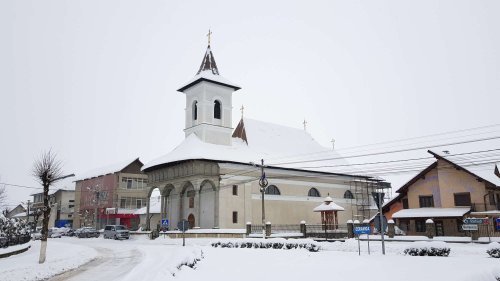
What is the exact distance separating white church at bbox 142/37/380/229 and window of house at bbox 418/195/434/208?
13.3 metres

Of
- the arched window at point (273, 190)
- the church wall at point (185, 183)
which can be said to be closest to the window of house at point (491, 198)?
the arched window at point (273, 190)

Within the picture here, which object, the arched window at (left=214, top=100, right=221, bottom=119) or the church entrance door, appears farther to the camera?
the arched window at (left=214, top=100, right=221, bottom=119)

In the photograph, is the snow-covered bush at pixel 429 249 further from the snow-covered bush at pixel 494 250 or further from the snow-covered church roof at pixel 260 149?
the snow-covered church roof at pixel 260 149

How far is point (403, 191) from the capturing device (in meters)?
41.0

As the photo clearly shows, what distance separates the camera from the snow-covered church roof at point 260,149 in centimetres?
4252

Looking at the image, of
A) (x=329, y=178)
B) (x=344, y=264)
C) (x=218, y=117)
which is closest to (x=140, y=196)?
(x=218, y=117)

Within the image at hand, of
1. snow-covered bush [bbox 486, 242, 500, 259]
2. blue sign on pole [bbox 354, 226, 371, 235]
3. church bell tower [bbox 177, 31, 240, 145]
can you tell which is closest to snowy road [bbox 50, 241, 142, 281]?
blue sign on pole [bbox 354, 226, 371, 235]

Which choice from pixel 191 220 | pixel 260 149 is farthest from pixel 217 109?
pixel 191 220

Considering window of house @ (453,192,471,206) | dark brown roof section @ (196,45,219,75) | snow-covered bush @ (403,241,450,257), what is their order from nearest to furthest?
snow-covered bush @ (403,241,450,257)
window of house @ (453,192,471,206)
dark brown roof section @ (196,45,219,75)

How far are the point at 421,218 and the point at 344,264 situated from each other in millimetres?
24743

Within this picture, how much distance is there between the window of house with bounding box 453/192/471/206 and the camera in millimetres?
36000

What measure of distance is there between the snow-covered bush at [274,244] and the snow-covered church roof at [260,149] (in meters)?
13.6

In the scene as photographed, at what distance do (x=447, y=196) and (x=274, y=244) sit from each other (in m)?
21.0

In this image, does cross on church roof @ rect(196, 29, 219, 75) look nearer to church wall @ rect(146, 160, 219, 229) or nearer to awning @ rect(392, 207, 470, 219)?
church wall @ rect(146, 160, 219, 229)
